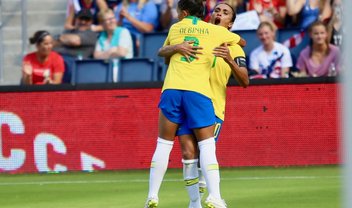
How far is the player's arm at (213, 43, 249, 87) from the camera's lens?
6.60 m

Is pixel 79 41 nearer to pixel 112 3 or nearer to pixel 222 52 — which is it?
pixel 112 3

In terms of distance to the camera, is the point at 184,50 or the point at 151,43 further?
the point at 151,43

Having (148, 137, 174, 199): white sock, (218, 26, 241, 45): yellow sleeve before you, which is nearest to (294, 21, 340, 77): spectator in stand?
(218, 26, 241, 45): yellow sleeve

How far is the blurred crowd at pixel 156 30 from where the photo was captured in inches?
488

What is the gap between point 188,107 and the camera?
664 cm

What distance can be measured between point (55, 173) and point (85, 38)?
2.54 metres

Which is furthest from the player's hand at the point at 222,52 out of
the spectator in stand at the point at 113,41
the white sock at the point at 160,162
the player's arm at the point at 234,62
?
the spectator in stand at the point at 113,41

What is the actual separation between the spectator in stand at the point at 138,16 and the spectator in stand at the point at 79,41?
53cm

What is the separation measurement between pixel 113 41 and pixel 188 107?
22.4 feet

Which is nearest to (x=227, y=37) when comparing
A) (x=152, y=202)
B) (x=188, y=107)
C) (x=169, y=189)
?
(x=188, y=107)

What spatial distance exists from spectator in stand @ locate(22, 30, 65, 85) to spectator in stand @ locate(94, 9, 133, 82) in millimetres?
835

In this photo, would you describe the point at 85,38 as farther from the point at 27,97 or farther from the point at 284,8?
the point at 284,8

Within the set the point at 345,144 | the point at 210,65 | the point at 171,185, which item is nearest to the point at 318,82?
the point at 171,185

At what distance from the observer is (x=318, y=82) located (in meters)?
11.9
